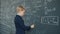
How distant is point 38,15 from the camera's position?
7.47 m

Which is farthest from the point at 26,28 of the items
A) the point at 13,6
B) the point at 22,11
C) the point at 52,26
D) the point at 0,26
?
the point at 0,26

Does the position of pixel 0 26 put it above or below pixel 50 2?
below

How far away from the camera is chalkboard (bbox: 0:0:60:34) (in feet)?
22.8

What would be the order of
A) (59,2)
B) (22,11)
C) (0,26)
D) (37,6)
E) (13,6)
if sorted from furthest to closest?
(0,26) → (13,6) → (37,6) → (59,2) → (22,11)

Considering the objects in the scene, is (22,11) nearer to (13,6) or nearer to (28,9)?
(28,9)

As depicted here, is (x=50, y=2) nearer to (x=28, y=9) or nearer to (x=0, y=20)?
(x=28, y=9)

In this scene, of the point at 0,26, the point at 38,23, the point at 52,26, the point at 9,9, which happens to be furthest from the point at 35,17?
the point at 0,26

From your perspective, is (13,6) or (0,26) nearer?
(13,6)

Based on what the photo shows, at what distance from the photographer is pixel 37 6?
24.6ft

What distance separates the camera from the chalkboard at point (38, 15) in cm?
695

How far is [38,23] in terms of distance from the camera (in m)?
7.50

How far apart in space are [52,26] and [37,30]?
2.32 ft

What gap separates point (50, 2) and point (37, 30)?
1083 millimetres

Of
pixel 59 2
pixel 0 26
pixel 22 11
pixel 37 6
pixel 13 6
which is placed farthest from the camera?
pixel 0 26
